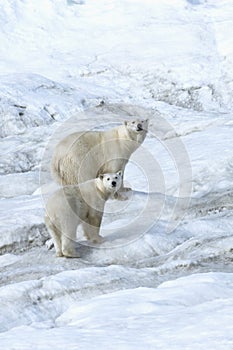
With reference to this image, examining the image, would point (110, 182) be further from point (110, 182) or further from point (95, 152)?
point (95, 152)

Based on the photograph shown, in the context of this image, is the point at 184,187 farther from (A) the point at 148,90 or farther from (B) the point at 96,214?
(A) the point at 148,90

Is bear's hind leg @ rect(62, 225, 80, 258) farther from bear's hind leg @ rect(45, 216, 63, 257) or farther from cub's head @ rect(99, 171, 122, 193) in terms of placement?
cub's head @ rect(99, 171, 122, 193)

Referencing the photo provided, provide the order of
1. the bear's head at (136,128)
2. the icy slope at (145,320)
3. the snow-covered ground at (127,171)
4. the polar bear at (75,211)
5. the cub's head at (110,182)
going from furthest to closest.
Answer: the bear's head at (136,128)
the cub's head at (110,182)
the polar bear at (75,211)
the snow-covered ground at (127,171)
the icy slope at (145,320)

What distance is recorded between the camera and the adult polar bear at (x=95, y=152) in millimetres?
14781

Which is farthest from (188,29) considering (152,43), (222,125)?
(222,125)

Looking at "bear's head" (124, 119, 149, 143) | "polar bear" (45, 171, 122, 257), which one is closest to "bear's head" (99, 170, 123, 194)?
"polar bear" (45, 171, 122, 257)

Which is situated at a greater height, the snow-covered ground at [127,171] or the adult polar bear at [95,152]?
the adult polar bear at [95,152]

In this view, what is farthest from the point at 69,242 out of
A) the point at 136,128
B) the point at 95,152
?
the point at 136,128

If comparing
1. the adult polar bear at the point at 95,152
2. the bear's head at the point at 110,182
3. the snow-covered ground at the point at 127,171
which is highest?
the bear's head at the point at 110,182

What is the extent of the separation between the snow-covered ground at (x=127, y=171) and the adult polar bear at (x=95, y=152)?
673 millimetres

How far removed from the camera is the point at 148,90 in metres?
33.4

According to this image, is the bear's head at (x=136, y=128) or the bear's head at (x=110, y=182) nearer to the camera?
the bear's head at (x=110, y=182)

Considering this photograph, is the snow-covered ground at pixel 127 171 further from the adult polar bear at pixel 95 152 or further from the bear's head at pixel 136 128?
the bear's head at pixel 136 128

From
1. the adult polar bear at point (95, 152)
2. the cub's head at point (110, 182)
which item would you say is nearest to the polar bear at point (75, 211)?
the cub's head at point (110, 182)
